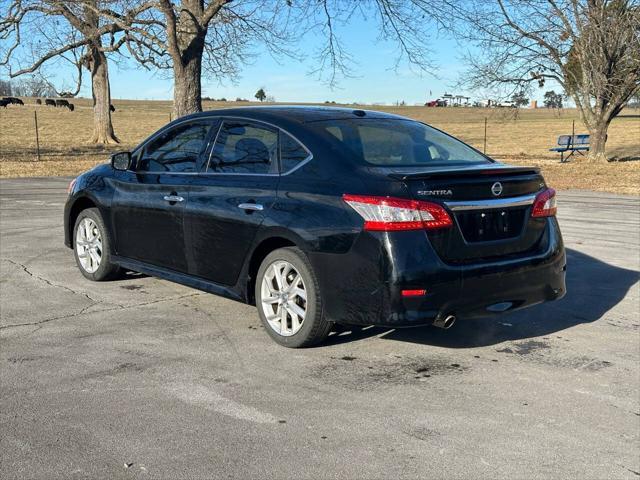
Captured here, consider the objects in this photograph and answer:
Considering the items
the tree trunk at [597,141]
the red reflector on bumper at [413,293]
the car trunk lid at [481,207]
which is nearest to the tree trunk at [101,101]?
the tree trunk at [597,141]

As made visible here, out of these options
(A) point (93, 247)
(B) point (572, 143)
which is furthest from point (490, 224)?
(B) point (572, 143)

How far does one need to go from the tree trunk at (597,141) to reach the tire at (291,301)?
73.3 ft

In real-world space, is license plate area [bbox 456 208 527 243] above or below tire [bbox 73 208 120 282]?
above

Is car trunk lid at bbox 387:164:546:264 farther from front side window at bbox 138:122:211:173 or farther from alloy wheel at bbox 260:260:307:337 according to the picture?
front side window at bbox 138:122:211:173

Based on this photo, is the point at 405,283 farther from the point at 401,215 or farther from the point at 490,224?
the point at 490,224

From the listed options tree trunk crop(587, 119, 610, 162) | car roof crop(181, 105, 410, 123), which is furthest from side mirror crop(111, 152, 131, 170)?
tree trunk crop(587, 119, 610, 162)

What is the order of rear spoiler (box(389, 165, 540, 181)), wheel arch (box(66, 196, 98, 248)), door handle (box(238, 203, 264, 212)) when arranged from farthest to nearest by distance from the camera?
wheel arch (box(66, 196, 98, 248))
door handle (box(238, 203, 264, 212))
rear spoiler (box(389, 165, 540, 181))

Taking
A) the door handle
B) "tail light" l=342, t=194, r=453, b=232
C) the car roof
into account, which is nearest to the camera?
"tail light" l=342, t=194, r=453, b=232

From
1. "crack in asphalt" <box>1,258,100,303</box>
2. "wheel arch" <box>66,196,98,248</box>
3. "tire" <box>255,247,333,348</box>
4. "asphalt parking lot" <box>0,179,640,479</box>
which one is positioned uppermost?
"wheel arch" <box>66,196,98,248</box>

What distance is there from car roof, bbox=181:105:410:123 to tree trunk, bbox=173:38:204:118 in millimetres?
11985

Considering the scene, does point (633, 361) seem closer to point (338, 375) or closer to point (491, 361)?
point (491, 361)

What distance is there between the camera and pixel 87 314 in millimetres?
5500

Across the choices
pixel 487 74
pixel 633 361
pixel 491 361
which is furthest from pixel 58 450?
pixel 487 74

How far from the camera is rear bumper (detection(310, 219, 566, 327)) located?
4.08 m
